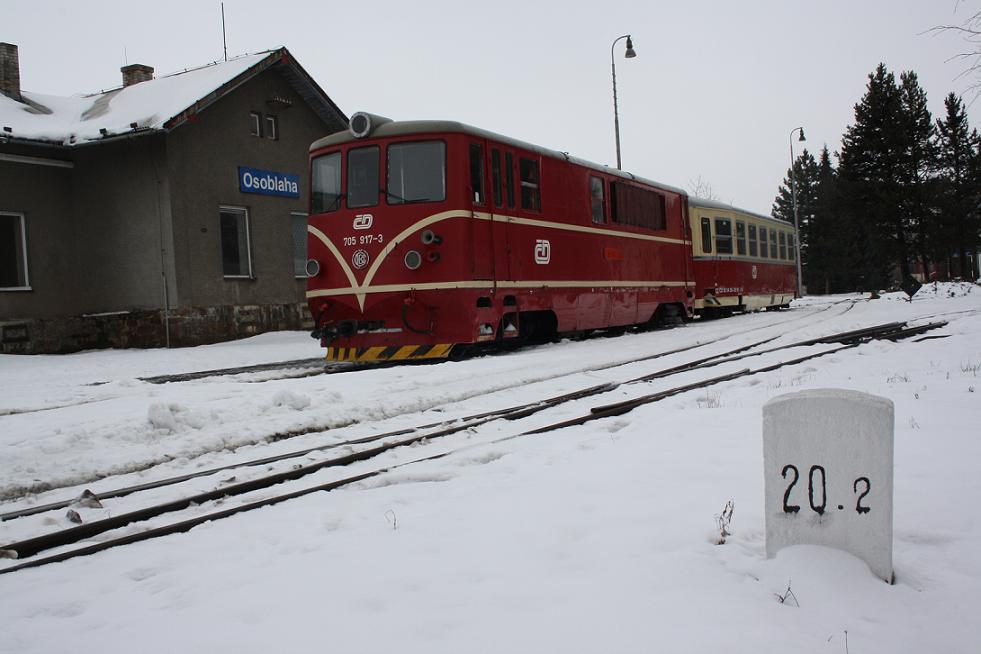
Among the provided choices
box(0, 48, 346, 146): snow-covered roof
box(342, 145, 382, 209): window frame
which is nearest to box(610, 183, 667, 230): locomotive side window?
box(342, 145, 382, 209): window frame

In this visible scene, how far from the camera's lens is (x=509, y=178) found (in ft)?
39.0

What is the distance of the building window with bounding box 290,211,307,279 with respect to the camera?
1933 cm

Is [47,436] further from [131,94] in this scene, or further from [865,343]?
[131,94]

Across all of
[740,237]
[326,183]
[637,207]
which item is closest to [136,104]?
[326,183]

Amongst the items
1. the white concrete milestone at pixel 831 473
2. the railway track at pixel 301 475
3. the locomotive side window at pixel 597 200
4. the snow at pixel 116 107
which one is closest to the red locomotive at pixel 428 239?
the locomotive side window at pixel 597 200

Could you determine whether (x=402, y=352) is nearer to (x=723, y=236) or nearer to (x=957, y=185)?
(x=723, y=236)

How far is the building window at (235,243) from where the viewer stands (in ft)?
58.3

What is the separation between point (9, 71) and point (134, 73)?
3.50 metres

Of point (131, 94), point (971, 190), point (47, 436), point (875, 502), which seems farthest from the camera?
point (971, 190)

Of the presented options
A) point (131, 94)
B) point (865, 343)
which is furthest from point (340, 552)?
point (131, 94)

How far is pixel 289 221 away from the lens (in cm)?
1912

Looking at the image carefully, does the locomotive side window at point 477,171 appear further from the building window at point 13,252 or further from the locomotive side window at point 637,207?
the building window at point 13,252

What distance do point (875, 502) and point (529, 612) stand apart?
4.66 feet

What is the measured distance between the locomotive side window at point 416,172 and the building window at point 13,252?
986 cm
